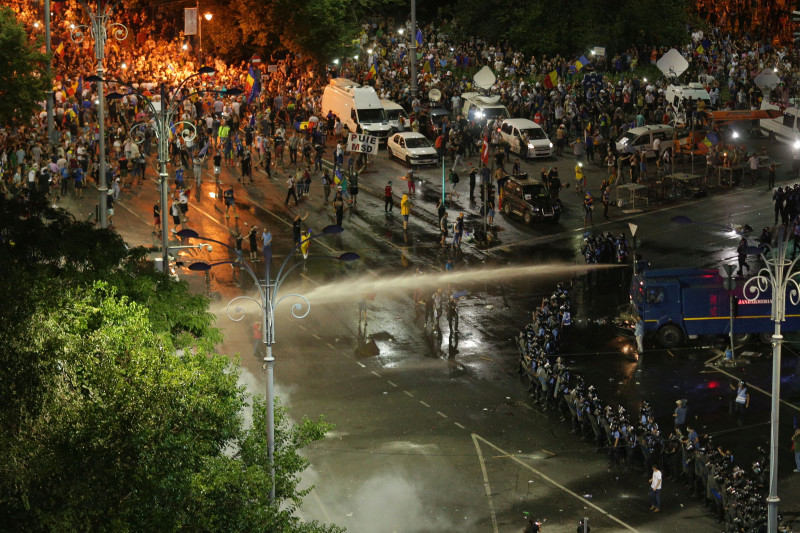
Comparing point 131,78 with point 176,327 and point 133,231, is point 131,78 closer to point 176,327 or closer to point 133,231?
point 133,231

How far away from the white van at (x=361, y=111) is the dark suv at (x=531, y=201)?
10671 mm

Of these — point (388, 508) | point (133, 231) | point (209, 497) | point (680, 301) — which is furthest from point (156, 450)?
point (133, 231)

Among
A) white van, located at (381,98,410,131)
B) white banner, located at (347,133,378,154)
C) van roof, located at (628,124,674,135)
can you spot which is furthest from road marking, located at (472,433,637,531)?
white van, located at (381,98,410,131)

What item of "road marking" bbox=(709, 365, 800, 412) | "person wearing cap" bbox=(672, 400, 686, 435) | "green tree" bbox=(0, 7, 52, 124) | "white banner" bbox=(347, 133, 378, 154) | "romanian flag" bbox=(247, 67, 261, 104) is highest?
"green tree" bbox=(0, 7, 52, 124)

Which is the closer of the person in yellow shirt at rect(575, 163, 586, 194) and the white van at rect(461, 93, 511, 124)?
the person in yellow shirt at rect(575, 163, 586, 194)

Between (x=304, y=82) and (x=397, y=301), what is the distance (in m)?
28.0

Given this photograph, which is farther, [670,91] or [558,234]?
[670,91]

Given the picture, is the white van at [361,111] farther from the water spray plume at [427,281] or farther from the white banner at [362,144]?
the water spray plume at [427,281]

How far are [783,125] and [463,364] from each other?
30917 mm

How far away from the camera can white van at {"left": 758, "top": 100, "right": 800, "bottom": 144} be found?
61.6 meters

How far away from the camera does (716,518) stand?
29.7m

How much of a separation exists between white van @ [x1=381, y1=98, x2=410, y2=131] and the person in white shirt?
3456cm

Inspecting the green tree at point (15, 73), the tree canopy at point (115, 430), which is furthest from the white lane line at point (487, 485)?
the green tree at point (15, 73)

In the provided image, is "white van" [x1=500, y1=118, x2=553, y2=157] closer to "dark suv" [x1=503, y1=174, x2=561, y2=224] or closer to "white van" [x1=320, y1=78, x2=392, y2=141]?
"white van" [x1=320, y1=78, x2=392, y2=141]
